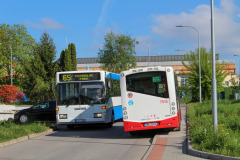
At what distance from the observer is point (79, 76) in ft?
57.5

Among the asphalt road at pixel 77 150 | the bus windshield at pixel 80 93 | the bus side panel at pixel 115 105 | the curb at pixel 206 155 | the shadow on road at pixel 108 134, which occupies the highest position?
the bus windshield at pixel 80 93

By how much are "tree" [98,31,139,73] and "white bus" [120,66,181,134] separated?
3630 centimetres

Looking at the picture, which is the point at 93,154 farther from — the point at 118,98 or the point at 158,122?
the point at 118,98

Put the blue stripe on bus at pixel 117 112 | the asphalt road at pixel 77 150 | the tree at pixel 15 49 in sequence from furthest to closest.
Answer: the tree at pixel 15 49, the blue stripe on bus at pixel 117 112, the asphalt road at pixel 77 150

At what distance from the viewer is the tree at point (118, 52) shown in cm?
5081

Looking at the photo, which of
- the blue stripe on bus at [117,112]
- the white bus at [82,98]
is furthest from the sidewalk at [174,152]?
the blue stripe on bus at [117,112]

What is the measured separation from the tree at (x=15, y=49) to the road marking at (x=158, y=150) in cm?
5305

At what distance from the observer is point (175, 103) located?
1392cm

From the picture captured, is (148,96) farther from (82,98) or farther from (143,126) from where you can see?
(82,98)

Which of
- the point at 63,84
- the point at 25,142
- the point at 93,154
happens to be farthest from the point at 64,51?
the point at 93,154

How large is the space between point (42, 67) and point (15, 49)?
74.4 feet

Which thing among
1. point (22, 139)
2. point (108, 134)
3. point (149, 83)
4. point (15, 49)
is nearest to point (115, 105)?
point (108, 134)

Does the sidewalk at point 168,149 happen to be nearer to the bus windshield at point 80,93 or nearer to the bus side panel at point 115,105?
the bus windshield at point 80,93

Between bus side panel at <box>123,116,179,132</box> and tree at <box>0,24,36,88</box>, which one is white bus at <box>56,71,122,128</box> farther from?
tree at <box>0,24,36,88</box>
